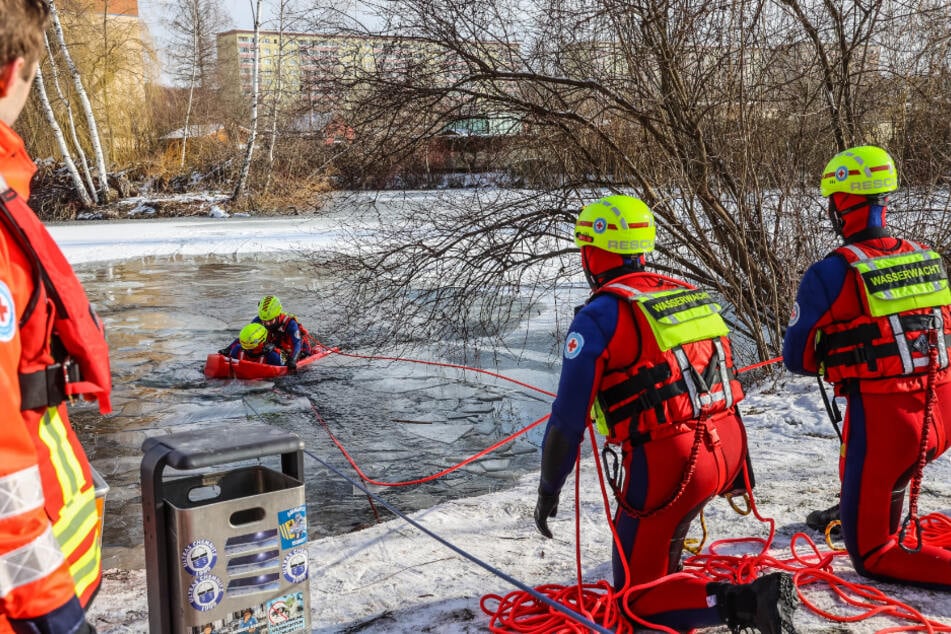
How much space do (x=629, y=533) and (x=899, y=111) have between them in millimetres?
7058

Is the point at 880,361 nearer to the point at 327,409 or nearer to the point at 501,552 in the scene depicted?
the point at 501,552

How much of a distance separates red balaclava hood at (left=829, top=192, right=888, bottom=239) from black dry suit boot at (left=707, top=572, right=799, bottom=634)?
164cm

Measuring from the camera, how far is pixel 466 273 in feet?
29.1

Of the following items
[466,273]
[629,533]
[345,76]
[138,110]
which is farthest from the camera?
[138,110]

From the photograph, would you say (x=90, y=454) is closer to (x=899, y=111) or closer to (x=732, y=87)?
(x=732, y=87)

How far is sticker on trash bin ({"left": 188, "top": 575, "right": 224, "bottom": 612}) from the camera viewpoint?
251 cm

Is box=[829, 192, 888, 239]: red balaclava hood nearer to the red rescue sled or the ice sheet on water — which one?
the ice sheet on water

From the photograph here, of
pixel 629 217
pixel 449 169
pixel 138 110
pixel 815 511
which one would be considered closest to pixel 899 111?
pixel 449 169

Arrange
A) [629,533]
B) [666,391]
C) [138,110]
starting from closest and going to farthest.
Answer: [666,391]
[629,533]
[138,110]

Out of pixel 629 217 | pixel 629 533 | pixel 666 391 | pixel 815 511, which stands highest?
pixel 629 217

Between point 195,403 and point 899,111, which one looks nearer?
point 899,111

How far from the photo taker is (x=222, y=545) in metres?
2.55

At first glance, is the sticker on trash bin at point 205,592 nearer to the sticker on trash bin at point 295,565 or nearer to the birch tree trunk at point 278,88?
the sticker on trash bin at point 295,565

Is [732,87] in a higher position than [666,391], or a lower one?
higher
